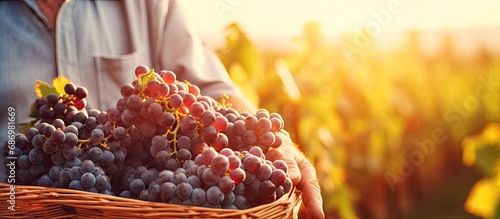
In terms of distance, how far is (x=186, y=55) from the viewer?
5.60 ft

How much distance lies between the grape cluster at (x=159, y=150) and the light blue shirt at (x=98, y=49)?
48cm

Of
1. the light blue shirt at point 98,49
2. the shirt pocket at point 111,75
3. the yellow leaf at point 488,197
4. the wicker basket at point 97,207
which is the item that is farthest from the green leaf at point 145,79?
the yellow leaf at point 488,197

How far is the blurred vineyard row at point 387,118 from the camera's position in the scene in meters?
2.14

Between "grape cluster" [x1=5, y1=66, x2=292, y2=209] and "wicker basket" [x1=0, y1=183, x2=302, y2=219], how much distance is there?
3cm

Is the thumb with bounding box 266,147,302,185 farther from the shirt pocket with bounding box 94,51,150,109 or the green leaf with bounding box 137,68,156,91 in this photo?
the shirt pocket with bounding box 94,51,150,109

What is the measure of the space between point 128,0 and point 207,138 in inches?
32.6

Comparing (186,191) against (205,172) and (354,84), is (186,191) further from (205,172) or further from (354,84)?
(354,84)

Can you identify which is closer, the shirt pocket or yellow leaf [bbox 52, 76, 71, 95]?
yellow leaf [bbox 52, 76, 71, 95]

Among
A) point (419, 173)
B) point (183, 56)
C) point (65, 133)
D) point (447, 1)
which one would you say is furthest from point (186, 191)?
point (419, 173)

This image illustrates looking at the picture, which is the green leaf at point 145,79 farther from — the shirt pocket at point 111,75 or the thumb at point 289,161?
the shirt pocket at point 111,75

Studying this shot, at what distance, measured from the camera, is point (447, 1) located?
2170mm

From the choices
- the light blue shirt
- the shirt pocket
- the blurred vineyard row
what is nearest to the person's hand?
the light blue shirt

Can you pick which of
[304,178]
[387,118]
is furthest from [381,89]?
[304,178]

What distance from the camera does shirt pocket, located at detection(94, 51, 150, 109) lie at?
166 cm
